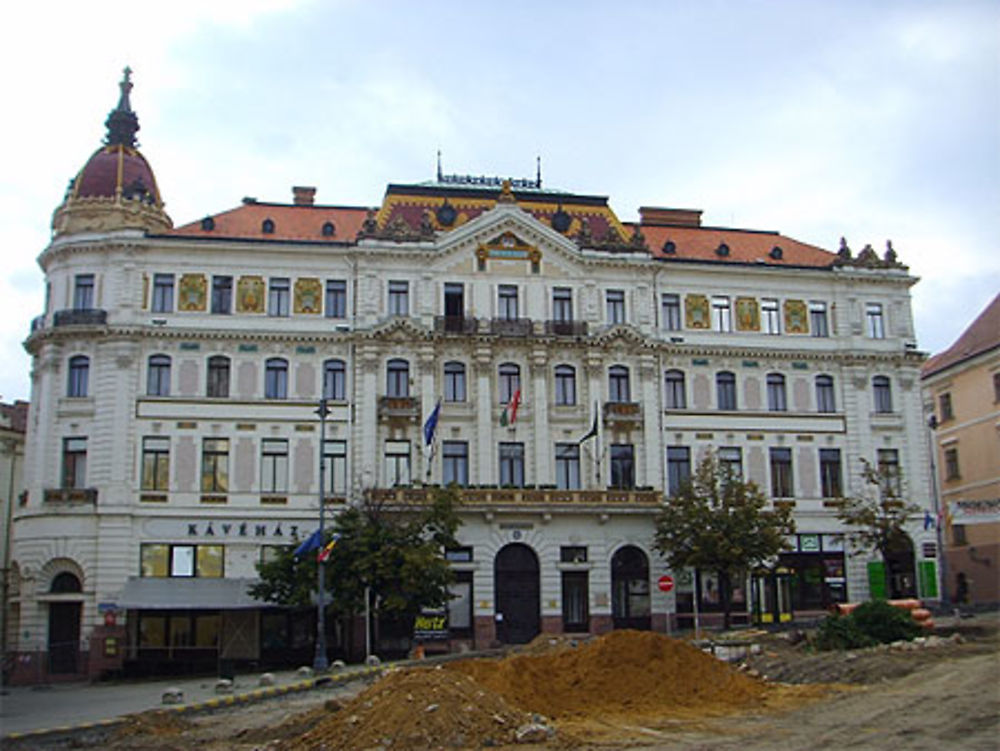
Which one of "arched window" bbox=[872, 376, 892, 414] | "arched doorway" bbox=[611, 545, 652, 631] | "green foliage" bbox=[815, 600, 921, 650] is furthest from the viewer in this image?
"arched window" bbox=[872, 376, 892, 414]

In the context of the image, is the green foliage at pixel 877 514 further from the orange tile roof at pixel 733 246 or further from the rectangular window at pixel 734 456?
the orange tile roof at pixel 733 246

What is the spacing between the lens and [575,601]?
5181 cm

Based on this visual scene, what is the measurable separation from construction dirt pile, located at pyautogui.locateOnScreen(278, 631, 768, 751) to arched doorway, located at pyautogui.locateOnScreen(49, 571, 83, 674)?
22954 mm

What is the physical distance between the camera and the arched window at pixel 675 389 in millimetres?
55125

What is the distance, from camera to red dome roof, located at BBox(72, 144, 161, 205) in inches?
2115

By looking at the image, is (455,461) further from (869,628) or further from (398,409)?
(869,628)

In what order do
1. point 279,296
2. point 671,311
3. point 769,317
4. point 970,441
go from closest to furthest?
point 279,296, point 671,311, point 769,317, point 970,441

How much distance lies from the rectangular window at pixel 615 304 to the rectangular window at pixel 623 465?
6089 mm

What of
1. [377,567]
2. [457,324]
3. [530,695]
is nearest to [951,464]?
[457,324]

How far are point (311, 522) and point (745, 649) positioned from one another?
67.4ft

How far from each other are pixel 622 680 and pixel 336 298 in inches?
1116

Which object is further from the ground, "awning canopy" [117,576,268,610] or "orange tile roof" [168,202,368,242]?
"orange tile roof" [168,202,368,242]

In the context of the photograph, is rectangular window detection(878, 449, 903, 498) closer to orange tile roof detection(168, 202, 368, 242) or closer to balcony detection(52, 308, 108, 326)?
orange tile roof detection(168, 202, 368, 242)

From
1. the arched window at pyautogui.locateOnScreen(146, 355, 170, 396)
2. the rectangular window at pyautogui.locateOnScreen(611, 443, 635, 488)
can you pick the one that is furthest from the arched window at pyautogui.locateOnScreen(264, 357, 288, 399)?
the rectangular window at pyautogui.locateOnScreen(611, 443, 635, 488)
